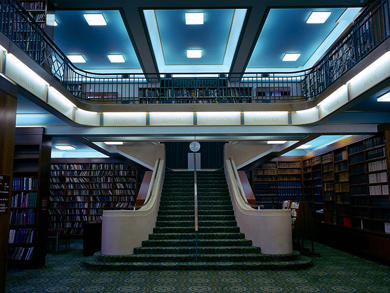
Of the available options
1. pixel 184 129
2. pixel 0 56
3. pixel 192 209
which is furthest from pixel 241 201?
pixel 0 56

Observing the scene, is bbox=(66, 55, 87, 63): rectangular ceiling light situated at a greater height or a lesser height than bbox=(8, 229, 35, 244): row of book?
greater

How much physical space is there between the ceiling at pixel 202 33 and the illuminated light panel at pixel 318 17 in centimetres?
13

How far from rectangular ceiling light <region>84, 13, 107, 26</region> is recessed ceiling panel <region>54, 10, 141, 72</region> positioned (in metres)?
0.08

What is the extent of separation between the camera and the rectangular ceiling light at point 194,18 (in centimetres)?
907

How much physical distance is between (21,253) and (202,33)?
745 centimetres

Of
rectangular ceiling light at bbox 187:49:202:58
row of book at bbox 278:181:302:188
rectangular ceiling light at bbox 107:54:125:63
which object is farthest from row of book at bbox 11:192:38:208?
row of book at bbox 278:181:302:188

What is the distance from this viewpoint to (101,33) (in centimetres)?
983

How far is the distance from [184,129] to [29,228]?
156 inches

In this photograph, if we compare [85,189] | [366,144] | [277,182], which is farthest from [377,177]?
[85,189]

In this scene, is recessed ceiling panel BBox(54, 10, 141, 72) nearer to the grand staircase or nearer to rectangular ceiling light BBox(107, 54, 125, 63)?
rectangular ceiling light BBox(107, 54, 125, 63)

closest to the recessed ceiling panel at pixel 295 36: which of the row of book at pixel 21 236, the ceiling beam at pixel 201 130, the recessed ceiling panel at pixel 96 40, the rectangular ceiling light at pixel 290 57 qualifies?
the rectangular ceiling light at pixel 290 57

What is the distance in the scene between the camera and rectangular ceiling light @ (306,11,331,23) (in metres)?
8.85

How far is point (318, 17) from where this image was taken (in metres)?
9.04

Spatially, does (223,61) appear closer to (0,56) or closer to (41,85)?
(41,85)
